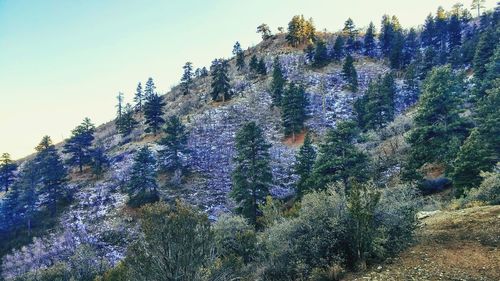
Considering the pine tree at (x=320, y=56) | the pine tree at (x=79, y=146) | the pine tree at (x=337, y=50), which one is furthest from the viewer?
the pine tree at (x=337, y=50)

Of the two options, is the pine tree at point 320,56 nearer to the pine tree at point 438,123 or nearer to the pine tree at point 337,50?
the pine tree at point 337,50

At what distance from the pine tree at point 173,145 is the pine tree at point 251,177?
1860 centimetres

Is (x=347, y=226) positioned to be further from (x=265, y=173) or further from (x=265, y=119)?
(x=265, y=119)

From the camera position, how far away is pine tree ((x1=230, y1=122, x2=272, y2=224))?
41.0 metres

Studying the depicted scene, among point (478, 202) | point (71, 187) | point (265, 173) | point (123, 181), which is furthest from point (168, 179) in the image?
point (478, 202)

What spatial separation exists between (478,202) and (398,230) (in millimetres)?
6536

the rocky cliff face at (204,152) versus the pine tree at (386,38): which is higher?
the pine tree at (386,38)

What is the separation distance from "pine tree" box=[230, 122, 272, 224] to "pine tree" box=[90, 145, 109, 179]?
3149 cm

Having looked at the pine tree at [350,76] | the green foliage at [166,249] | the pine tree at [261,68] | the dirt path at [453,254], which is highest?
the pine tree at [261,68]

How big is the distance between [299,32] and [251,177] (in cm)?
7991

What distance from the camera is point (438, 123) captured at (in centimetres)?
3781

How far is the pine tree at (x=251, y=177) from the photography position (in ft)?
135

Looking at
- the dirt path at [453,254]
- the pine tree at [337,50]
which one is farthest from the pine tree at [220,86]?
the dirt path at [453,254]

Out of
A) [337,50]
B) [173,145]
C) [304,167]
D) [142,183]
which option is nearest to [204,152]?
[173,145]
